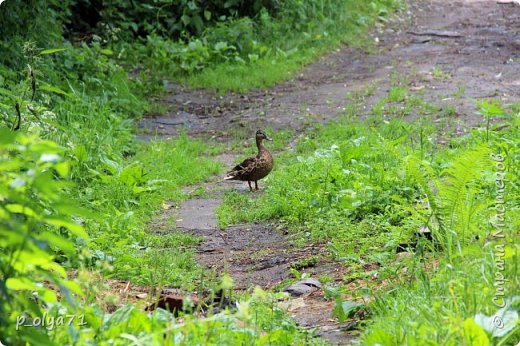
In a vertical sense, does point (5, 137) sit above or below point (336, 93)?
above

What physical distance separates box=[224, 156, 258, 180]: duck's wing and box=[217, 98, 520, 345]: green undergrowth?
0.26 m

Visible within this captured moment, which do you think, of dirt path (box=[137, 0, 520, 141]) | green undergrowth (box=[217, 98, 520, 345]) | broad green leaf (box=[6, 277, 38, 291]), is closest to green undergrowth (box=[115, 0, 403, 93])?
dirt path (box=[137, 0, 520, 141])

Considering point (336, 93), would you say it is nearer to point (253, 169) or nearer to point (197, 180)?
point (197, 180)

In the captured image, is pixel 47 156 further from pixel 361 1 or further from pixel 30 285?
pixel 361 1

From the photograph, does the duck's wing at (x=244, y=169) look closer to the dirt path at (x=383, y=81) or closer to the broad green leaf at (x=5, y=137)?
the dirt path at (x=383, y=81)

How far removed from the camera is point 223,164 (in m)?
11.3

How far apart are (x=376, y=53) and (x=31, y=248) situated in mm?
13725

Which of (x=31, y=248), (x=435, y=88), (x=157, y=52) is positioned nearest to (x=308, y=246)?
(x=31, y=248)

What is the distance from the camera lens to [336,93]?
14219 millimetres

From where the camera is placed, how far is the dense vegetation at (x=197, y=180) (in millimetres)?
3984

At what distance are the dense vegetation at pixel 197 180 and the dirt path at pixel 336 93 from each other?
0.92 feet

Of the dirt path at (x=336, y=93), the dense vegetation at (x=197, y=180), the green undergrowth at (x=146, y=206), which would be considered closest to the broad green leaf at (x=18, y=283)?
the dense vegetation at (x=197, y=180)

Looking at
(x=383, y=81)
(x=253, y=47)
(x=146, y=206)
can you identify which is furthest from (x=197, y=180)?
(x=253, y=47)

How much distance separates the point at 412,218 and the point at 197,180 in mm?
4391
